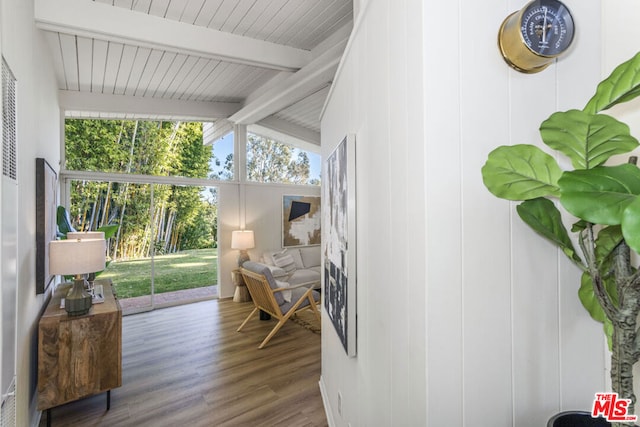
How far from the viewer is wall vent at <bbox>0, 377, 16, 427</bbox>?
1.38 m

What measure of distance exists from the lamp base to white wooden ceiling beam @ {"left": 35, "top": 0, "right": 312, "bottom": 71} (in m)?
2.00

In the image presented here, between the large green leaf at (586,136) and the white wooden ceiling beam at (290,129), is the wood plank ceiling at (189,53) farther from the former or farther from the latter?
the large green leaf at (586,136)

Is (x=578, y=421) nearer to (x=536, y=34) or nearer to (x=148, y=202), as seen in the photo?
(x=536, y=34)

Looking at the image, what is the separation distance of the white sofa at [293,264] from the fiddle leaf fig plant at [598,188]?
4541mm

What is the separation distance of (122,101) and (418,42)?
17.1 ft

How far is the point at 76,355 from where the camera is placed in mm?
2221

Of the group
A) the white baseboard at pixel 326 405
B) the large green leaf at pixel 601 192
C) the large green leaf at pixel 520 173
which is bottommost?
the white baseboard at pixel 326 405

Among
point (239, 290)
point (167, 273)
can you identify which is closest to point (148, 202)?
point (167, 273)

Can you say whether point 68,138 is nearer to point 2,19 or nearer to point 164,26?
point 164,26

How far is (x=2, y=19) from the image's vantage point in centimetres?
149

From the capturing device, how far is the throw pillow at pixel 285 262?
18.2 ft

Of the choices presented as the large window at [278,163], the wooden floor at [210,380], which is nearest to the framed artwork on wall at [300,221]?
the large window at [278,163]

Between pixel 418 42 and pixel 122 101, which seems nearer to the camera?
pixel 418 42

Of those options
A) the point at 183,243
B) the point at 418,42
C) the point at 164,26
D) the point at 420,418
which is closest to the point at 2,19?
the point at 164,26
